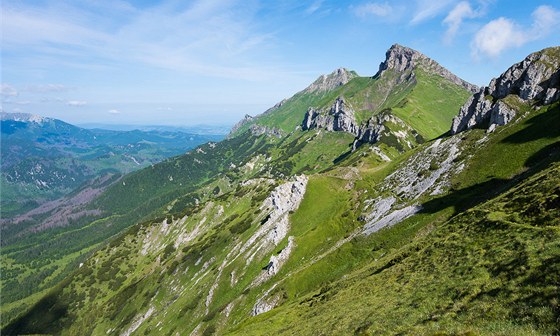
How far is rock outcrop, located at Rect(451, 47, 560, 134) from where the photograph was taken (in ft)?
385

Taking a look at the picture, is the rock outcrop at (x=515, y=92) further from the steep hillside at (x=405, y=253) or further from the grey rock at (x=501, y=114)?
the steep hillside at (x=405, y=253)

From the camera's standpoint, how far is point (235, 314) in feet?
382

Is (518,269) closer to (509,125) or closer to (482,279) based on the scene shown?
(482,279)

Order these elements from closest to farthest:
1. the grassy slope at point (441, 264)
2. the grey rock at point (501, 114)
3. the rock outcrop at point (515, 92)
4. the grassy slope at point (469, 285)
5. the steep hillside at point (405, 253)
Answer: the grassy slope at point (469, 285) → the grassy slope at point (441, 264) → the steep hillside at point (405, 253) → the grey rock at point (501, 114) → the rock outcrop at point (515, 92)

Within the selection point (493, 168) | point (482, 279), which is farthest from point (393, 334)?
point (493, 168)

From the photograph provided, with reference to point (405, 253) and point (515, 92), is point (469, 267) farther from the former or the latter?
point (515, 92)

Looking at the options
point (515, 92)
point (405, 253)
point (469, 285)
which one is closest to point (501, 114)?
point (515, 92)

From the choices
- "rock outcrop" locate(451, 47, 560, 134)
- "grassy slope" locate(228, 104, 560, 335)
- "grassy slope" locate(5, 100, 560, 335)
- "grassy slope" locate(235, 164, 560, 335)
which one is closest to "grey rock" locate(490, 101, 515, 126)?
"rock outcrop" locate(451, 47, 560, 134)

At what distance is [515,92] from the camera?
13112 cm

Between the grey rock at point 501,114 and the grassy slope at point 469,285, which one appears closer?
the grassy slope at point 469,285

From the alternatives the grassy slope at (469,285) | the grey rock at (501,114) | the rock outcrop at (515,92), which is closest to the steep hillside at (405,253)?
the grassy slope at (469,285)

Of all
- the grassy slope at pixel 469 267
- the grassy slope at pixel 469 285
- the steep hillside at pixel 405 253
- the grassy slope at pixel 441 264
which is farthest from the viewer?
the steep hillside at pixel 405 253

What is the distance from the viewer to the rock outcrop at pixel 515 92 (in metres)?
118

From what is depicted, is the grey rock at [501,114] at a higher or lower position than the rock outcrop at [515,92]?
lower
